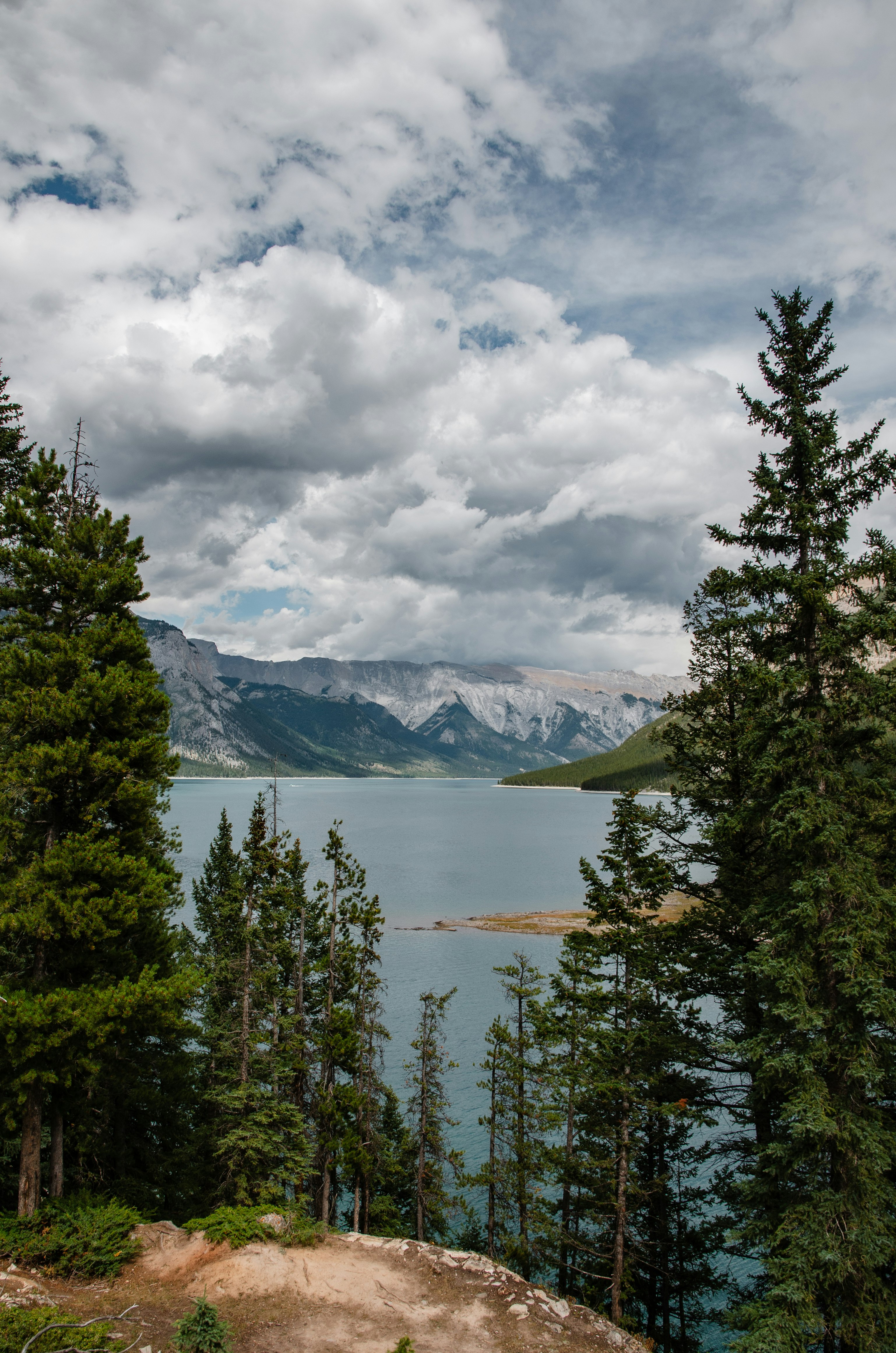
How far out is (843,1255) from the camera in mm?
12289

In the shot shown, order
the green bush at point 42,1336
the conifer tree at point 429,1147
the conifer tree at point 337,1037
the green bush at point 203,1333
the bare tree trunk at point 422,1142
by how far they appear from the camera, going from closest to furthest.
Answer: the green bush at point 42,1336 → the green bush at point 203,1333 → the conifer tree at point 337,1037 → the bare tree trunk at point 422,1142 → the conifer tree at point 429,1147

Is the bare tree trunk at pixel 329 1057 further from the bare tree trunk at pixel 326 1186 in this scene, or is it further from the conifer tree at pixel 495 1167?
the conifer tree at pixel 495 1167

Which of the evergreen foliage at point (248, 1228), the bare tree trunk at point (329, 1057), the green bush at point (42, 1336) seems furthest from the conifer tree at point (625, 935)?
the green bush at point (42, 1336)

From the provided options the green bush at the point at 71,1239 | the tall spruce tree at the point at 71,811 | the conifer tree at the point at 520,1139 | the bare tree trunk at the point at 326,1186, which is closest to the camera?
the green bush at the point at 71,1239

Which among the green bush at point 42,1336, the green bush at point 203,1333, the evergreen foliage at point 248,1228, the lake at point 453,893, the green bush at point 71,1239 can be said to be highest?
the green bush at point 42,1336

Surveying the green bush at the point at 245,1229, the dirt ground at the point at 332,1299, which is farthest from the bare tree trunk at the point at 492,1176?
the green bush at the point at 245,1229

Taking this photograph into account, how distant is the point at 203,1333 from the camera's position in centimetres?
1148

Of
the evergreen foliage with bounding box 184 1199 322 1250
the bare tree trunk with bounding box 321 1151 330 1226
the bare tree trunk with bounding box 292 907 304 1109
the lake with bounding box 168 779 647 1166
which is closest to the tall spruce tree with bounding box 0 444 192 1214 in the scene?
the evergreen foliage with bounding box 184 1199 322 1250

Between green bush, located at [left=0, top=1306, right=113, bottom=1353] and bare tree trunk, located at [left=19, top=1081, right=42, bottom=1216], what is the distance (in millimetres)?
3968

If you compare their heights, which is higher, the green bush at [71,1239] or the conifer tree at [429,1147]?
the green bush at [71,1239]

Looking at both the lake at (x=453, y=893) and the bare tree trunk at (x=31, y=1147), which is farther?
the lake at (x=453, y=893)

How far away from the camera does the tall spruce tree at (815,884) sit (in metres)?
12.5

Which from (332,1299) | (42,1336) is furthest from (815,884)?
(42,1336)

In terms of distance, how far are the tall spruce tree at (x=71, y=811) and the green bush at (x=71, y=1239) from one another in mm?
597
